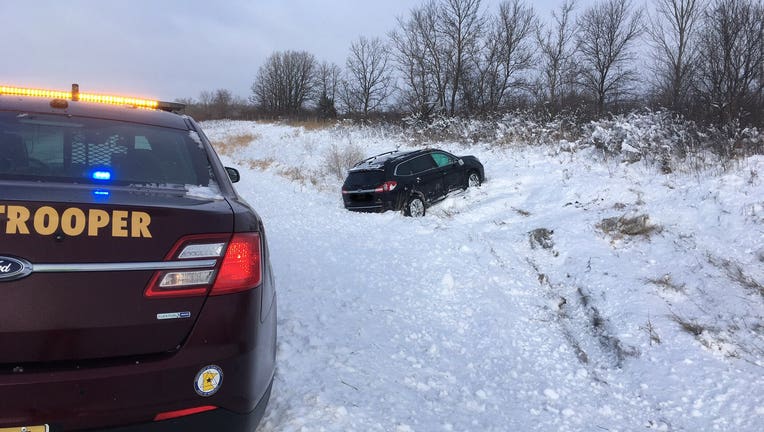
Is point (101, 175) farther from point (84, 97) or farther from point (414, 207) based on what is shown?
point (414, 207)

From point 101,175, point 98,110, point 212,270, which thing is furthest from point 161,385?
point 98,110

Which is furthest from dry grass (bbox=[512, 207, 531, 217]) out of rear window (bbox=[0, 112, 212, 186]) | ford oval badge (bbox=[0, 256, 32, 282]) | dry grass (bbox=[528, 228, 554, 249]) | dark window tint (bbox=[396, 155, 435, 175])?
ford oval badge (bbox=[0, 256, 32, 282])

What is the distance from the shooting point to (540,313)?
6.05m

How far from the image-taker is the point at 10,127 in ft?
9.03

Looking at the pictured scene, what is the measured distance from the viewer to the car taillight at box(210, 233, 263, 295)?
6.86 ft

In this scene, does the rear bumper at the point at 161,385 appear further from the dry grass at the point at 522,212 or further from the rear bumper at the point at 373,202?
the rear bumper at the point at 373,202

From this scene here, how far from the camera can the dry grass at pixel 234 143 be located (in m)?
34.6

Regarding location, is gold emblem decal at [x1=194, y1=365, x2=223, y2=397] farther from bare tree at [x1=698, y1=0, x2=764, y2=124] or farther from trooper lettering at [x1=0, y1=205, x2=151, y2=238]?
bare tree at [x1=698, y1=0, x2=764, y2=124]

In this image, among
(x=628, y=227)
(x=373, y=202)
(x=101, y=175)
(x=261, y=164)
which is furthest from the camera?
(x=261, y=164)

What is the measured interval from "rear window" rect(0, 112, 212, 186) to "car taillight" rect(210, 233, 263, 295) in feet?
2.04

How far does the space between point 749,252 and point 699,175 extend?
3.34m

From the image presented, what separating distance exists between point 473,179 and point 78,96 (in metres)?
11.6

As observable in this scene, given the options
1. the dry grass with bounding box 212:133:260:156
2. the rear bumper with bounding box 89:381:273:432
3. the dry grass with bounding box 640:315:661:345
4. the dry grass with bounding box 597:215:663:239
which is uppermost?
the dry grass with bounding box 212:133:260:156

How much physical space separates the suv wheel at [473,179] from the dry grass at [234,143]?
23052 mm
